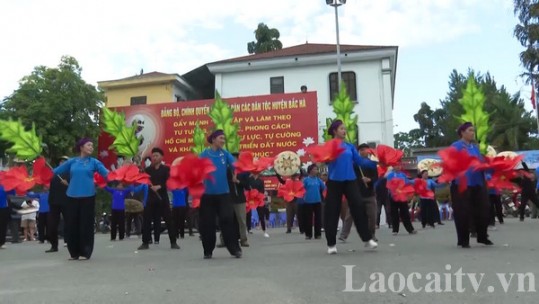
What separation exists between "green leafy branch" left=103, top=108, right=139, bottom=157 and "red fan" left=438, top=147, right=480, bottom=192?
19.6 ft

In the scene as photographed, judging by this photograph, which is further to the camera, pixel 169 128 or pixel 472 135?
pixel 169 128

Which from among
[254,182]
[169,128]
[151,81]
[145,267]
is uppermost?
[151,81]

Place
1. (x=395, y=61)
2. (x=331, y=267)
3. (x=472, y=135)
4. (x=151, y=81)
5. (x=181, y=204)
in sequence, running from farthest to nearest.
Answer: (x=151, y=81), (x=395, y=61), (x=181, y=204), (x=472, y=135), (x=331, y=267)

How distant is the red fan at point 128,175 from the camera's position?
8430 mm

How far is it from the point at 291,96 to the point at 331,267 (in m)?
18.3

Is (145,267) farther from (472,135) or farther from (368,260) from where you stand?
(472,135)

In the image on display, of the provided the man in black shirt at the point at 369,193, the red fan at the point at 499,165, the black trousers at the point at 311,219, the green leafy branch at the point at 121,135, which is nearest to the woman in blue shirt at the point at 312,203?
the black trousers at the point at 311,219

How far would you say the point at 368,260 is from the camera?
659cm

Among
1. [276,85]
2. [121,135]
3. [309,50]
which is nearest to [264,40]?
[309,50]

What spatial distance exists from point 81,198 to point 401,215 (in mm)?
7356

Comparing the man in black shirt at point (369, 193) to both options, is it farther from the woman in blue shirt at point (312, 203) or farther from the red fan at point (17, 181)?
the red fan at point (17, 181)

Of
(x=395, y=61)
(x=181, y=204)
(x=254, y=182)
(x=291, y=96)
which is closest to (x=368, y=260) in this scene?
(x=181, y=204)

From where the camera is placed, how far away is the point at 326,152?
7.53 metres

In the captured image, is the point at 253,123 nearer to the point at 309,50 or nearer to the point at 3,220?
the point at 309,50
